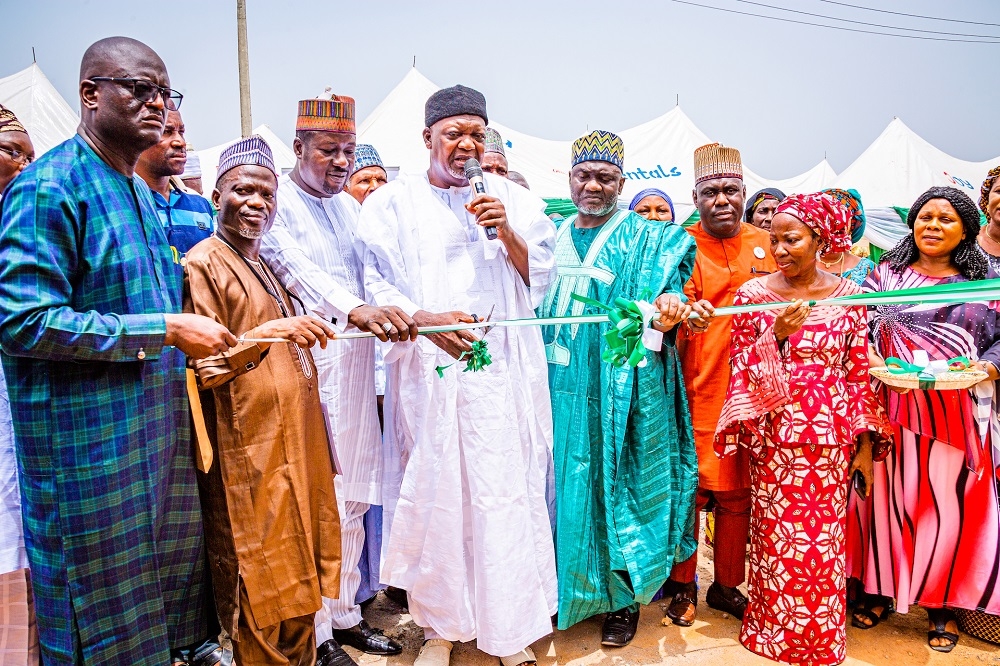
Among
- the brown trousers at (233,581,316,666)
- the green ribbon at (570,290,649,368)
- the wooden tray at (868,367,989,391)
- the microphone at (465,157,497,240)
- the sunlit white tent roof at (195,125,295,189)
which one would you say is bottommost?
the brown trousers at (233,581,316,666)

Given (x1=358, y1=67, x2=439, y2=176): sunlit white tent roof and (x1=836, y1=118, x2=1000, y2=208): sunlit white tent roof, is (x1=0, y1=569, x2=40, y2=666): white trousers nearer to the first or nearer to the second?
(x1=358, y1=67, x2=439, y2=176): sunlit white tent roof

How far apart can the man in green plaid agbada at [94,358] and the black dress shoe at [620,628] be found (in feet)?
6.93

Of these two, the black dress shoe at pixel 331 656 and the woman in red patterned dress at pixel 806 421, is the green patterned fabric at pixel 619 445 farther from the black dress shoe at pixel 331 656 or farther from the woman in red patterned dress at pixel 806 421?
the black dress shoe at pixel 331 656

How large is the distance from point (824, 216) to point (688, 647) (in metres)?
2.22

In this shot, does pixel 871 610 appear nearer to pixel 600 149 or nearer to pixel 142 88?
pixel 600 149

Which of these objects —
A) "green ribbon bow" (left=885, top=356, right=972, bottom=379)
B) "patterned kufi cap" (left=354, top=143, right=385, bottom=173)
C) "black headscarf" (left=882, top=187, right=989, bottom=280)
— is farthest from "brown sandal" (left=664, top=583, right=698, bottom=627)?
"patterned kufi cap" (left=354, top=143, right=385, bottom=173)

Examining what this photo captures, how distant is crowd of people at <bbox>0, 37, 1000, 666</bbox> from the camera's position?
2.22 metres

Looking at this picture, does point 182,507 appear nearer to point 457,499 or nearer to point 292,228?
point 457,499

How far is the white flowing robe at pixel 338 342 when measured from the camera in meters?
3.11

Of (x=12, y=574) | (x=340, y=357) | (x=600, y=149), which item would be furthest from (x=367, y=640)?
(x=600, y=149)

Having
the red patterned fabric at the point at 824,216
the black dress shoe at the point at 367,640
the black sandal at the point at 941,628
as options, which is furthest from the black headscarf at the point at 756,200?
the black dress shoe at the point at 367,640

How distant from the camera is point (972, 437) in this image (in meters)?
3.56

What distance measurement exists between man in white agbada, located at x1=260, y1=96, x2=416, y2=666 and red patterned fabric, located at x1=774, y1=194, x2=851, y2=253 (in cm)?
207

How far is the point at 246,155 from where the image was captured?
2881 millimetres
